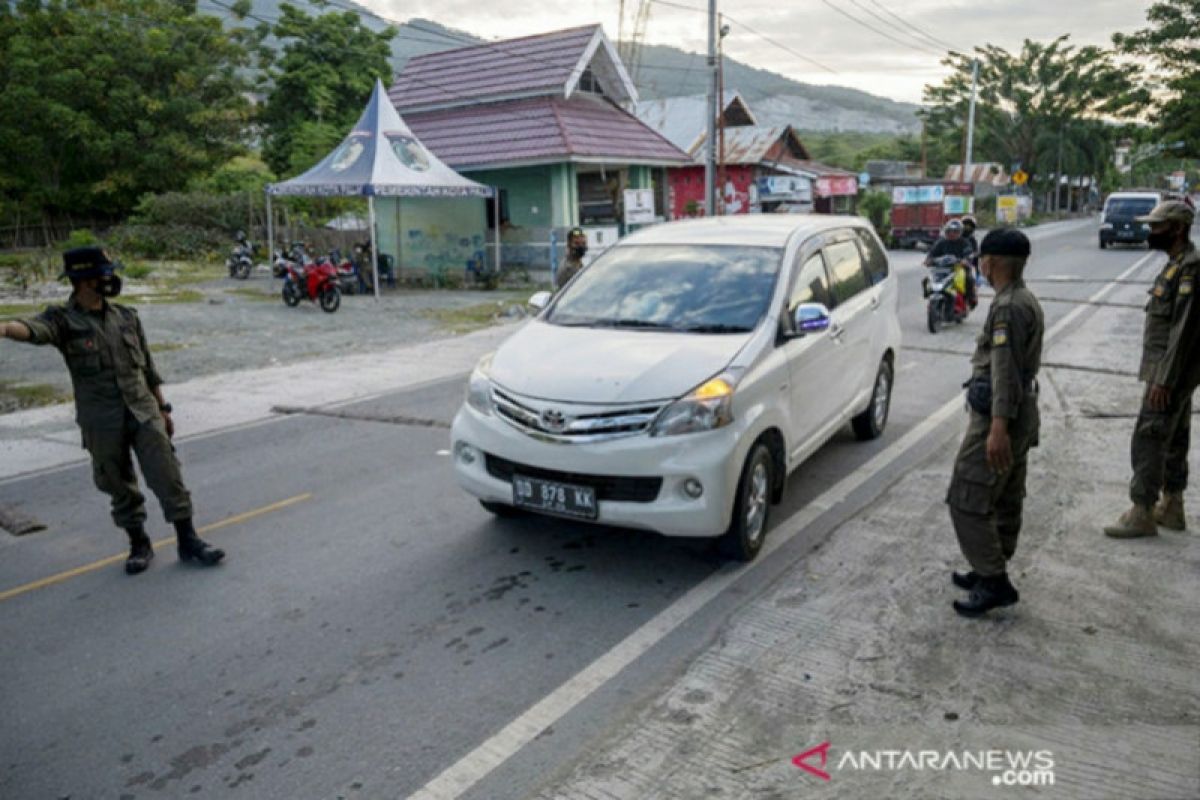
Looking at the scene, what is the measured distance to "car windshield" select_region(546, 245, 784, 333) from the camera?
5457 millimetres

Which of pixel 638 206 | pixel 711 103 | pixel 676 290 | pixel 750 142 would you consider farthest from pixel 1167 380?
pixel 750 142

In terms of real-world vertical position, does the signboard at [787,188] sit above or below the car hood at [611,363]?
above

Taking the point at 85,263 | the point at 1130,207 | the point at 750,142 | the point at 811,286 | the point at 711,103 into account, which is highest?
the point at 750,142

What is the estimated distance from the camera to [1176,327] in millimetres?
4980

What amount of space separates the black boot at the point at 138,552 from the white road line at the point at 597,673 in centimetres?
290

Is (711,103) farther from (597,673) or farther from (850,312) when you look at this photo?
(597,673)

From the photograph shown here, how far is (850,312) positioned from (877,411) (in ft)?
4.37

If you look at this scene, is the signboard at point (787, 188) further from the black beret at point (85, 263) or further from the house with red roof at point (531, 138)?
the black beret at point (85, 263)

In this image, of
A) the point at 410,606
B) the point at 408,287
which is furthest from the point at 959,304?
the point at 408,287

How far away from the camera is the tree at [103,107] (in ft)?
122

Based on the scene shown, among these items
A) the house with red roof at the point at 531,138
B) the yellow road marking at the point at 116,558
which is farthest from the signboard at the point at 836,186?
the yellow road marking at the point at 116,558

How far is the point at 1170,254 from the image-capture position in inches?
200

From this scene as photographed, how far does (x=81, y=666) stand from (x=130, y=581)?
3.39 ft

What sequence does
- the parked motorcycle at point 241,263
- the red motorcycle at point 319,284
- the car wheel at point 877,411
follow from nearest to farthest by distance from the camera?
1. the car wheel at point 877,411
2. the red motorcycle at point 319,284
3. the parked motorcycle at point 241,263
